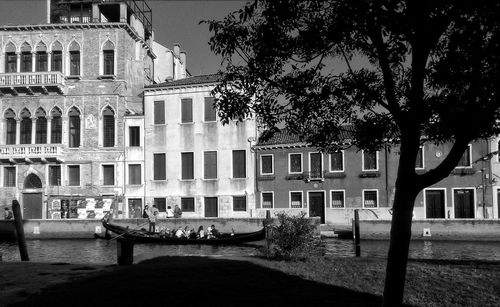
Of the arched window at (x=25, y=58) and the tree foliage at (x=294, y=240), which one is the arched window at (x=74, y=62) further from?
the tree foliage at (x=294, y=240)

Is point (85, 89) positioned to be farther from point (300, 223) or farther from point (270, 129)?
point (270, 129)

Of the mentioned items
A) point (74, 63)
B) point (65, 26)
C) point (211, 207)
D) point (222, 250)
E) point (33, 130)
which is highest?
point (65, 26)

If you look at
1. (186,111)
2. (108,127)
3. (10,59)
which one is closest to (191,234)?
(186,111)

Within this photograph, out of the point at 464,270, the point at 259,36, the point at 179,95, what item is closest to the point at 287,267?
the point at 464,270

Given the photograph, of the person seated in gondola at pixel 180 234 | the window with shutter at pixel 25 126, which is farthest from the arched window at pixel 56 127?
the person seated in gondola at pixel 180 234

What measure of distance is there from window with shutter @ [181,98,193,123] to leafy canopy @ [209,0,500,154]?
86.9 feet

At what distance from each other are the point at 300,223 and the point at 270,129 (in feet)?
19.6

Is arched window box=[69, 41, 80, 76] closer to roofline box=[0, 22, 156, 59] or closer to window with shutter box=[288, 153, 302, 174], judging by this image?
roofline box=[0, 22, 156, 59]

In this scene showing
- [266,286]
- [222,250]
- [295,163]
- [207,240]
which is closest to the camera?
[266,286]

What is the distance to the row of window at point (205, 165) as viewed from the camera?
32.0 meters

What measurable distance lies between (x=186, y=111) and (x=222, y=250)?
12.8m

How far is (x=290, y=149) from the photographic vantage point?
102 feet

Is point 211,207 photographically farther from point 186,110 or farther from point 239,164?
point 186,110

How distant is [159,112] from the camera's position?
33188mm
